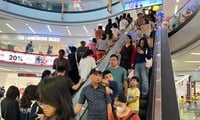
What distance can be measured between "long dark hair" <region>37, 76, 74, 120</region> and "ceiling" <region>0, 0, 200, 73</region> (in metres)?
13.1

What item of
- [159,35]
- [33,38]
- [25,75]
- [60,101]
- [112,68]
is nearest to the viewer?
[60,101]

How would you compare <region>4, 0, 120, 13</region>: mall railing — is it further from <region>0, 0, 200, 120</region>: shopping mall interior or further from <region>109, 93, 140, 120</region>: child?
<region>109, 93, 140, 120</region>: child

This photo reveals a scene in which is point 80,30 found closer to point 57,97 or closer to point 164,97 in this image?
point 164,97

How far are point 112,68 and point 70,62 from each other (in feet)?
5.62

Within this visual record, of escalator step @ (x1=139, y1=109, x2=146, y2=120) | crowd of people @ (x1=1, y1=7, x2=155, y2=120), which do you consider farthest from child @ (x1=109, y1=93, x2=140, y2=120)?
escalator step @ (x1=139, y1=109, x2=146, y2=120)

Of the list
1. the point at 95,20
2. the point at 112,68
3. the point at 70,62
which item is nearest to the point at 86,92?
the point at 112,68

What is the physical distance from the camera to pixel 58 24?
2267 cm

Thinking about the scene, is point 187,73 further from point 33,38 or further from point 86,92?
point 86,92

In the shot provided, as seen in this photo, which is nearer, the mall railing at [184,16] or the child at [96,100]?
the child at [96,100]

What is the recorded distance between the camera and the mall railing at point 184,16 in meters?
14.0

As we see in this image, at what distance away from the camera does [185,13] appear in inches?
599

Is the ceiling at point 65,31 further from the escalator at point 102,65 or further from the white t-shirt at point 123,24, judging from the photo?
the escalator at point 102,65

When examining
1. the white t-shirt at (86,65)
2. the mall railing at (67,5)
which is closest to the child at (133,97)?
the white t-shirt at (86,65)

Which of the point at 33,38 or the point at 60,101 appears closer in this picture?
the point at 60,101
